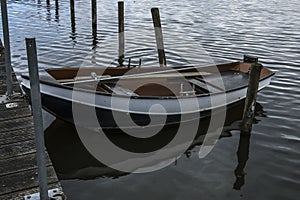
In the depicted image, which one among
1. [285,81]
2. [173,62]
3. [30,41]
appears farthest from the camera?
[173,62]

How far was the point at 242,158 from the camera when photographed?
8211 millimetres

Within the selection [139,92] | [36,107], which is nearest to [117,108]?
[139,92]

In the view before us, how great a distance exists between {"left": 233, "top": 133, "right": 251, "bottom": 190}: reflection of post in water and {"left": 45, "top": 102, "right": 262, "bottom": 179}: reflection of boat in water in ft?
1.72

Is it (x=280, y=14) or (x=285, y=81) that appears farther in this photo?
(x=280, y=14)

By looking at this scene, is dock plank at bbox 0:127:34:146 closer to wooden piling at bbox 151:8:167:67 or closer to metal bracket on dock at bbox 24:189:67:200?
metal bracket on dock at bbox 24:189:67:200

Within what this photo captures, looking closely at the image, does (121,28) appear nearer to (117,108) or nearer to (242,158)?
(117,108)

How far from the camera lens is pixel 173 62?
51.2ft

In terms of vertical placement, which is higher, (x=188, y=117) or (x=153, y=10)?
(x=153, y=10)

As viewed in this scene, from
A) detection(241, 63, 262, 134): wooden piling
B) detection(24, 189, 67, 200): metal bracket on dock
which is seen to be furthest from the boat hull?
detection(24, 189, 67, 200): metal bracket on dock

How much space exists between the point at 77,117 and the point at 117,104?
102 centimetres

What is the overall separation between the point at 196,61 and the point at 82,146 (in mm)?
8739

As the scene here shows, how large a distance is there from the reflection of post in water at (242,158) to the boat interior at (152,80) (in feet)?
5.01

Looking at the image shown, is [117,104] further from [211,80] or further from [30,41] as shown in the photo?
[30,41]

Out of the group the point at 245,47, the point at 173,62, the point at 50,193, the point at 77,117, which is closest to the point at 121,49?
the point at 173,62
